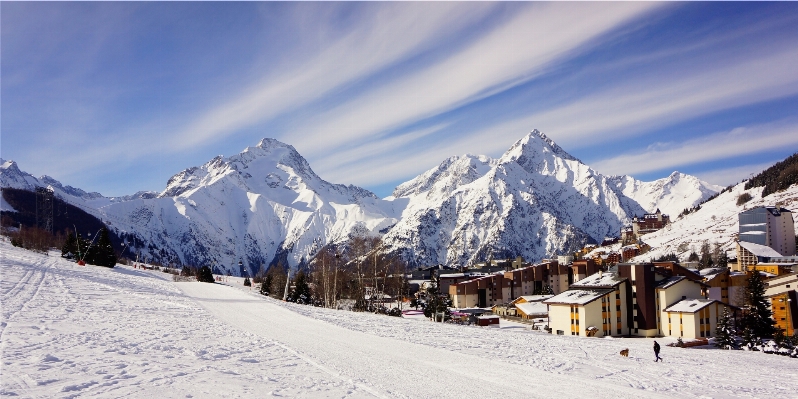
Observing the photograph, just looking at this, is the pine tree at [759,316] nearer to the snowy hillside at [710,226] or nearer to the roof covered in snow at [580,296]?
the roof covered in snow at [580,296]

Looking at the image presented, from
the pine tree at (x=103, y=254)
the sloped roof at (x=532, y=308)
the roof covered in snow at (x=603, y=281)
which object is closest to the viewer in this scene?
the roof covered in snow at (x=603, y=281)

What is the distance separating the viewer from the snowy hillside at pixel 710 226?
141 metres

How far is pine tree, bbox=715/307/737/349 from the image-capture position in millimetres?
37150

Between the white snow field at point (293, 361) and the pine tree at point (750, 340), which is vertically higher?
the white snow field at point (293, 361)

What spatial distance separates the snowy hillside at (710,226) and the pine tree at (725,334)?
104 m

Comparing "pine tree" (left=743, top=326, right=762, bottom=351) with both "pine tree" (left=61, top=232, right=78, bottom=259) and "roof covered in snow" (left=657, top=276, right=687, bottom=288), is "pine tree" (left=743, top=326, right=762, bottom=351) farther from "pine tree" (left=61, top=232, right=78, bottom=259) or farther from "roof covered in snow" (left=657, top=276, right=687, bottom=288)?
"pine tree" (left=61, top=232, right=78, bottom=259)

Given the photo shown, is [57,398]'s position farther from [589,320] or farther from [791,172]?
[791,172]

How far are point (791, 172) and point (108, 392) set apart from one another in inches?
8556

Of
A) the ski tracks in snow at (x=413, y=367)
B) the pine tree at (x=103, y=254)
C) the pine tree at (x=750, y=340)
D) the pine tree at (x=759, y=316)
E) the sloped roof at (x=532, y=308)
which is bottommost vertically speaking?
the sloped roof at (x=532, y=308)

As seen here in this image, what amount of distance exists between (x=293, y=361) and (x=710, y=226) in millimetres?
188355

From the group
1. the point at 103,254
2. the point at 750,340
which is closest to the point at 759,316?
the point at 750,340

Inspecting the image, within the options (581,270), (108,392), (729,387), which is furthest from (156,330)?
(581,270)

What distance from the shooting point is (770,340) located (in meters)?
39.5

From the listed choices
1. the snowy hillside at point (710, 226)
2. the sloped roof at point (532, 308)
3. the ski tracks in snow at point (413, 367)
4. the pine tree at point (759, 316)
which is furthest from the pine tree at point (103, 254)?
the snowy hillside at point (710, 226)
